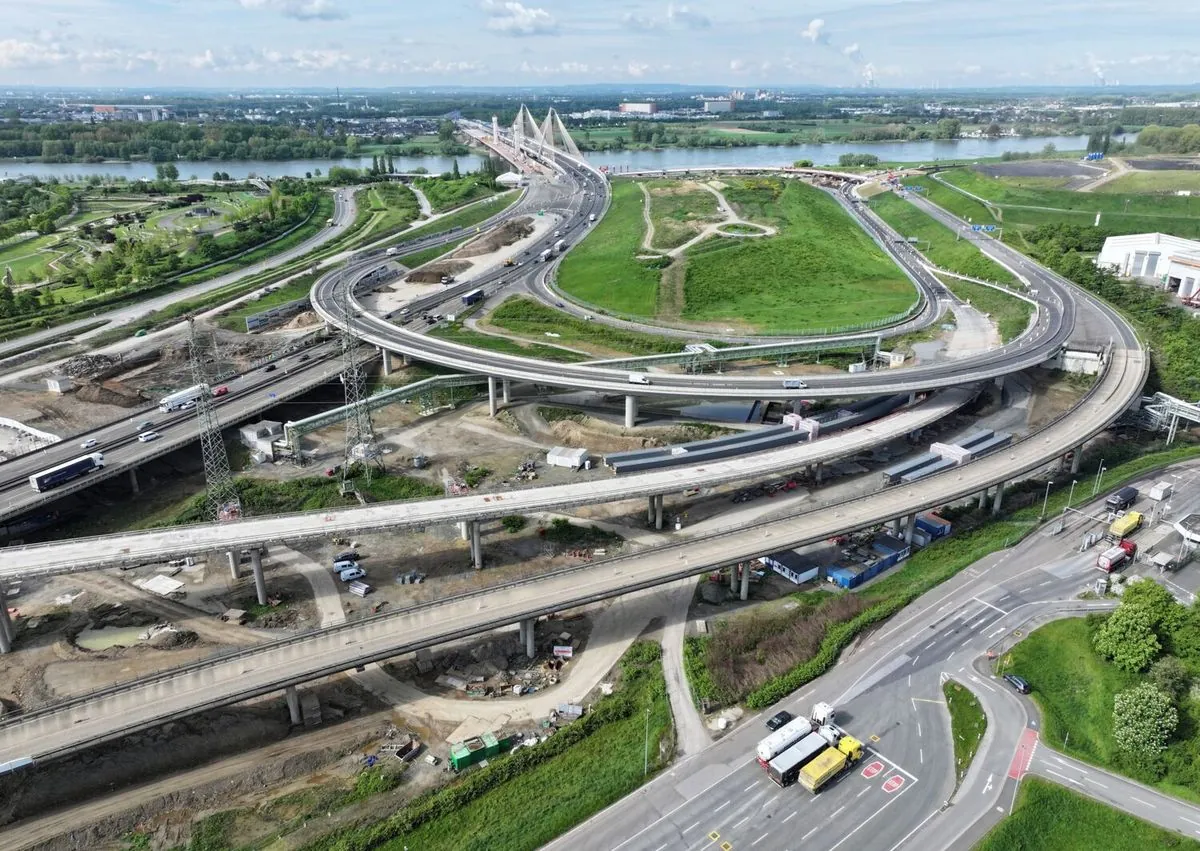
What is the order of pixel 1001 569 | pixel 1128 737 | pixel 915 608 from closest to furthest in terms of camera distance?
pixel 1128 737 → pixel 915 608 → pixel 1001 569

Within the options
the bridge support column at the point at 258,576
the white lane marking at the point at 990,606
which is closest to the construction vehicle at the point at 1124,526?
the white lane marking at the point at 990,606

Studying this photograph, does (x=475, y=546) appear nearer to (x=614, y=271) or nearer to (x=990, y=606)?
(x=990, y=606)

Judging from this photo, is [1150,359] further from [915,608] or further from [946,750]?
[946,750]

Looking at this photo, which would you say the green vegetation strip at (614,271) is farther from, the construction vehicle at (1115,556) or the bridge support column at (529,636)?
the bridge support column at (529,636)

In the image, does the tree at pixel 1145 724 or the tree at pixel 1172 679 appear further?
the tree at pixel 1172 679

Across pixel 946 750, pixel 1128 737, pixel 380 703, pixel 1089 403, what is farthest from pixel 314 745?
pixel 1089 403

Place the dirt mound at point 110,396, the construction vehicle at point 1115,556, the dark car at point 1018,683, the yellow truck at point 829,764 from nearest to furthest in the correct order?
the yellow truck at point 829,764 < the dark car at point 1018,683 < the construction vehicle at point 1115,556 < the dirt mound at point 110,396
